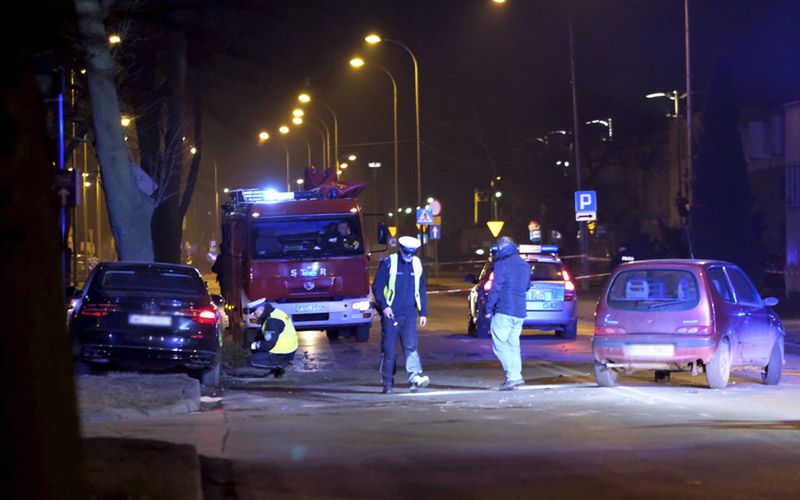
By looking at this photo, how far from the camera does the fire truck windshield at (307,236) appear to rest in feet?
71.2

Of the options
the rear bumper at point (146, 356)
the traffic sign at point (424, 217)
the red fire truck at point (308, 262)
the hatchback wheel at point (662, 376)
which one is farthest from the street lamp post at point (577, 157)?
the rear bumper at point (146, 356)

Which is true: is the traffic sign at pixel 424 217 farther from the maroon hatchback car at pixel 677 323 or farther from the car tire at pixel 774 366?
the maroon hatchback car at pixel 677 323

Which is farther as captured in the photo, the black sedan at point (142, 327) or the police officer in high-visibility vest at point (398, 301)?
the black sedan at point (142, 327)

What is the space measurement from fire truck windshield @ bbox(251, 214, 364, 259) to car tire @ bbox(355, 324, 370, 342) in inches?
61.8

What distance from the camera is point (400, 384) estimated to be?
50.3ft

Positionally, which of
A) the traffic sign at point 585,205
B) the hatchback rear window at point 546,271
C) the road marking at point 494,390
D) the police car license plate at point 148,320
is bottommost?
the road marking at point 494,390

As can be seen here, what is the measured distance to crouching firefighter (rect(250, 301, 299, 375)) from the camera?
16.6 meters

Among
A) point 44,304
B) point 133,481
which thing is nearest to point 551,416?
point 133,481

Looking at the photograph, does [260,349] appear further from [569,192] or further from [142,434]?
[569,192]

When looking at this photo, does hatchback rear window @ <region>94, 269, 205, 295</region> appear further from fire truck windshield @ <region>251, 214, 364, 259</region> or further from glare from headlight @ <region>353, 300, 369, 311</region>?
glare from headlight @ <region>353, 300, 369, 311</region>

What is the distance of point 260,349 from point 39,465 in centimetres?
1168

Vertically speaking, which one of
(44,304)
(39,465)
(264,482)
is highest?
(44,304)

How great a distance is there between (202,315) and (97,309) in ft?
4.24

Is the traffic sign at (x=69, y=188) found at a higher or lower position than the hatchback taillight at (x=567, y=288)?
higher
